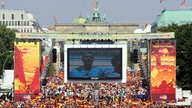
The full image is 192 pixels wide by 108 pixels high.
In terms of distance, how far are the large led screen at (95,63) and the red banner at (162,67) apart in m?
2.87

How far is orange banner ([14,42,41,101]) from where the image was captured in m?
63.4

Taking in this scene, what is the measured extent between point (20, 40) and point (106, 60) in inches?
301

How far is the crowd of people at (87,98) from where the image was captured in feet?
171

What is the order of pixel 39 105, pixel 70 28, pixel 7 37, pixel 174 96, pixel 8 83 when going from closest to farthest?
pixel 39 105
pixel 174 96
pixel 8 83
pixel 7 37
pixel 70 28

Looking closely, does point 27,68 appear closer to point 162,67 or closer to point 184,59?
point 162,67

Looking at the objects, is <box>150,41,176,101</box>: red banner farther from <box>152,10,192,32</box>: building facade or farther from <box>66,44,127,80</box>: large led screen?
<box>152,10,192,32</box>: building facade

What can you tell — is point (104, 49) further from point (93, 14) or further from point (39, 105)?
point (93, 14)

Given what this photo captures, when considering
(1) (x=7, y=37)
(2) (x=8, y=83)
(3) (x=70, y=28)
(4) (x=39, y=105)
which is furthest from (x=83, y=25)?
(4) (x=39, y=105)

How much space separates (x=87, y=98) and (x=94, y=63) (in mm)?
3218

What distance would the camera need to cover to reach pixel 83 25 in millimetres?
179875

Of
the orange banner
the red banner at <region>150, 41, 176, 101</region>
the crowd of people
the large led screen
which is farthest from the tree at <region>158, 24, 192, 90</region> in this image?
the orange banner

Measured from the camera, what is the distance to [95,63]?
205 feet

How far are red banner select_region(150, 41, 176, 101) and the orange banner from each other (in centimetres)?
968

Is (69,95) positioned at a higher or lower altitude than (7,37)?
lower
